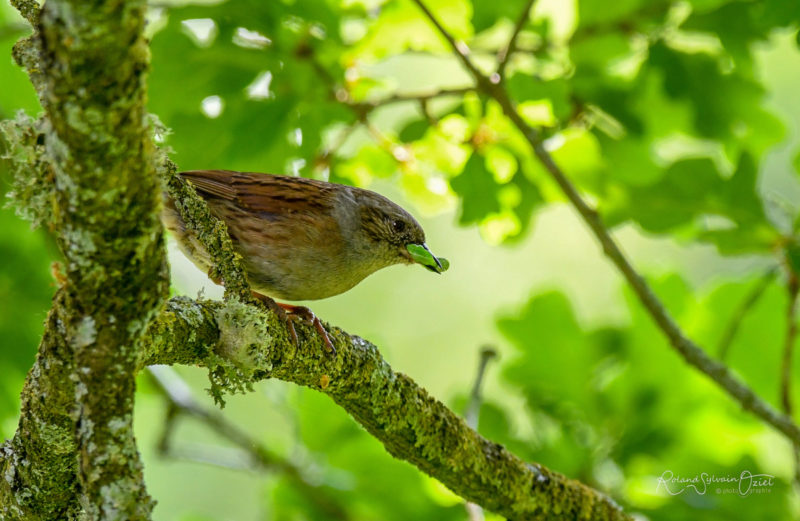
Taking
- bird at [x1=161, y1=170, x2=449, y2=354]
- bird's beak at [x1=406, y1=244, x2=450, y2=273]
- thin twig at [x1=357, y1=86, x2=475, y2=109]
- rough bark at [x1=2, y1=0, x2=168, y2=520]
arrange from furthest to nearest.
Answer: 1. thin twig at [x1=357, y1=86, x2=475, y2=109]
2. bird's beak at [x1=406, y1=244, x2=450, y2=273]
3. bird at [x1=161, y1=170, x2=449, y2=354]
4. rough bark at [x1=2, y1=0, x2=168, y2=520]

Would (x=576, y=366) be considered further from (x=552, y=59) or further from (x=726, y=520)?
(x=552, y=59)

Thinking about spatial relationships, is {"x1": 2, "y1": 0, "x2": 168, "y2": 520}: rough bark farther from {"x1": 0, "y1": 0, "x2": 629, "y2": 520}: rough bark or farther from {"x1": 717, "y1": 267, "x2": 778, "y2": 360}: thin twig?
{"x1": 717, "y1": 267, "x2": 778, "y2": 360}: thin twig

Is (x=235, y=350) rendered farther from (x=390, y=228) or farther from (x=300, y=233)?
(x=390, y=228)

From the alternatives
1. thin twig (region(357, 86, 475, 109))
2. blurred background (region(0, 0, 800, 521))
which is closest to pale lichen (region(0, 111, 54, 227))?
blurred background (region(0, 0, 800, 521))

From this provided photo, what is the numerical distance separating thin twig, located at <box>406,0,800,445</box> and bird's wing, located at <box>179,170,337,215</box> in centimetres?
101

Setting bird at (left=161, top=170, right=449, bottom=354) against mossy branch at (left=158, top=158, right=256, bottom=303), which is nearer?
mossy branch at (left=158, top=158, right=256, bottom=303)

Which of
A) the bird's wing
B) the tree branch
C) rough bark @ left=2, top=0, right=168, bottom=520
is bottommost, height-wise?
rough bark @ left=2, top=0, right=168, bottom=520

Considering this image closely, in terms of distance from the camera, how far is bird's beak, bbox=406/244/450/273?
146 inches

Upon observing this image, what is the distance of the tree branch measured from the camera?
97.3 inches

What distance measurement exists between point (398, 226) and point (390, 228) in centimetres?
6

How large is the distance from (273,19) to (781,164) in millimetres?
10105

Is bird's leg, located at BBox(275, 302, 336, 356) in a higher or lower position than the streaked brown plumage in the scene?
lower

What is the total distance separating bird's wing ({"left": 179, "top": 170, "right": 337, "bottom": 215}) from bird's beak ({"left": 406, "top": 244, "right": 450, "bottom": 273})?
0.46m

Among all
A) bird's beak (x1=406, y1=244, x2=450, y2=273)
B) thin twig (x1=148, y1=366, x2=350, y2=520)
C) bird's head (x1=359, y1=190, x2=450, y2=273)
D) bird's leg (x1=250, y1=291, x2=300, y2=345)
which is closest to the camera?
bird's leg (x1=250, y1=291, x2=300, y2=345)
